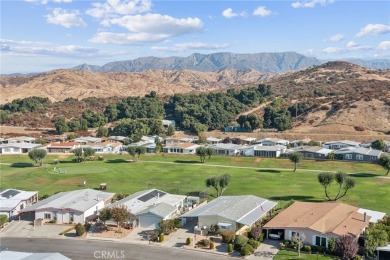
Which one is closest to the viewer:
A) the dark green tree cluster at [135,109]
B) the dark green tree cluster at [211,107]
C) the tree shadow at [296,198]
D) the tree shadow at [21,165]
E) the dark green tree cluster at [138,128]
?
the tree shadow at [296,198]

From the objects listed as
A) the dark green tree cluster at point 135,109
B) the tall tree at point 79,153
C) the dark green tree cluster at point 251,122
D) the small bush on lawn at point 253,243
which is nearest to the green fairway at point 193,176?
the tall tree at point 79,153

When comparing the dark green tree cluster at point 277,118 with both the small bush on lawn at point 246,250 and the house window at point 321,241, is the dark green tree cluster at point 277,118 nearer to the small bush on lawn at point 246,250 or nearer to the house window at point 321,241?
the house window at point 321,241

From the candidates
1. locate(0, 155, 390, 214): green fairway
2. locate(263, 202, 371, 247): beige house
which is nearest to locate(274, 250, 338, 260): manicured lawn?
locate(263, 202, 371, 247): beige house

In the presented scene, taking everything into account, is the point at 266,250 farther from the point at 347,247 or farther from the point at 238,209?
the point at 238,209

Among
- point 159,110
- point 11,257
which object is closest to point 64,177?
point 11,257

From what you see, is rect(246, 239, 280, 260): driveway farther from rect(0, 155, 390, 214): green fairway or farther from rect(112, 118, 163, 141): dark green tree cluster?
rect(112, 118, 163, 141): dark green tree cluster

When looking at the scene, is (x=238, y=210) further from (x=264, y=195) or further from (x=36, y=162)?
(x=36, y=162)
